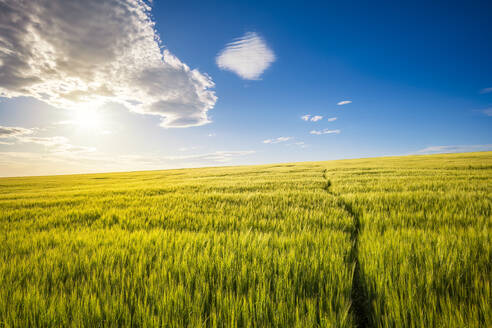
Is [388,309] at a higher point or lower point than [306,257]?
lower

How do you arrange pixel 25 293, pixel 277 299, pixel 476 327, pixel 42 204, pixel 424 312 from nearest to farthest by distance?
pixel 476 327 < pixel 424 312 < pixel 277 299 < pixel 25 293 < pixel 42 204

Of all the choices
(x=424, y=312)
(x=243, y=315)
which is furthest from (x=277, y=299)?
(x=424, y=312)

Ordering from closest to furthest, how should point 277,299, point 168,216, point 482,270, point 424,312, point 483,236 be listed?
1. point 424,312
2. point 277,299
3. point 482,270
4. point 483,236
5. point 168,216

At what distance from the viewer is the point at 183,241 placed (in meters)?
2.22

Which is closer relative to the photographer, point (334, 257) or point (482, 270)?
point (482, 270)

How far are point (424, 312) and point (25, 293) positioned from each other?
2737 millimetres

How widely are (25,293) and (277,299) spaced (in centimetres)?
185

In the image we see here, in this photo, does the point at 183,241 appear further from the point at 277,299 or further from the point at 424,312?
the point at 424,312

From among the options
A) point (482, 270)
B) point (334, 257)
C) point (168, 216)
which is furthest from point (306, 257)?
point (168, 216)

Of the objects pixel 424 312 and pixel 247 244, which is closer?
pixel 424 312

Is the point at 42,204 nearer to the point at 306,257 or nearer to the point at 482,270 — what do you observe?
the point at 306,257

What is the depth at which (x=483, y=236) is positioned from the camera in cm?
209

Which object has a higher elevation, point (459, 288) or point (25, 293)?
point (25, 293)

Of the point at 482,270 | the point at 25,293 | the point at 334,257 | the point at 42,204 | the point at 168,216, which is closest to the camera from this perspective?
the point at 25,293
